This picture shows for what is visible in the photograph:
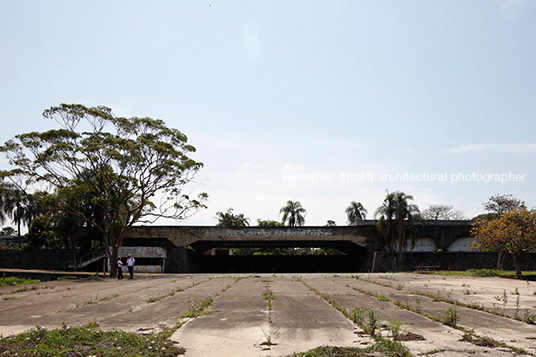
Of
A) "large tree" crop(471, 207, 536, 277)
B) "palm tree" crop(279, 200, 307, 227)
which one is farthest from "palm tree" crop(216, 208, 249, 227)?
"large tree" crop(471, 207, 536, 277)

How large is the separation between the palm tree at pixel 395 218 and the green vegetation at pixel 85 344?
33.5 m

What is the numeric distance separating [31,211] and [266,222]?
31.5 m

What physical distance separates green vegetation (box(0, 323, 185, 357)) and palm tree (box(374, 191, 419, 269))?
33515 mm

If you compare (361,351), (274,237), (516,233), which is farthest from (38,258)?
(361,351)

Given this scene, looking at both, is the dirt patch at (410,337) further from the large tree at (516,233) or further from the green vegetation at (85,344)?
the large tree at (516,233)

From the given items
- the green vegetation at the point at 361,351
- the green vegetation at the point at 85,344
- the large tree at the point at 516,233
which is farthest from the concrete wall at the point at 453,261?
the green vegetation at the point at 85,344

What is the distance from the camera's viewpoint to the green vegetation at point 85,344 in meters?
4.77

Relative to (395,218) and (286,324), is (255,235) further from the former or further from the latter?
(286,324)

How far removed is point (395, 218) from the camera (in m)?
37.4

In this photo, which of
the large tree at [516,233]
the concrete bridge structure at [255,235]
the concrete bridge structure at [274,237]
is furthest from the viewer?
the concrete bridge structure at [255,235]

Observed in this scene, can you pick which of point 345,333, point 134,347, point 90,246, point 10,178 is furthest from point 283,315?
point 90,246

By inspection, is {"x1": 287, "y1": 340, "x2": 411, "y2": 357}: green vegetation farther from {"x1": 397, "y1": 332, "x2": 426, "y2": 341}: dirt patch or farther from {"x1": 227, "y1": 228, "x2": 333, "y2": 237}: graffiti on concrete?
{"x1": 227, "y1": 228, "x2": 333, "y2": 237}: graffiti on concrete

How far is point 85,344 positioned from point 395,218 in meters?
34.9

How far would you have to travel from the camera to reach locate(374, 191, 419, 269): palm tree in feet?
122
